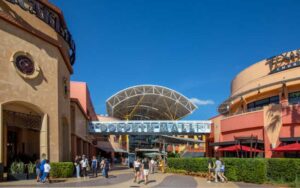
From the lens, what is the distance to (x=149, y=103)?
3123 inches

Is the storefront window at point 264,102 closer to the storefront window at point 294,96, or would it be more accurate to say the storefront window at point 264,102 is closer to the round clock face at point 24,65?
the storefront window at point 294,96

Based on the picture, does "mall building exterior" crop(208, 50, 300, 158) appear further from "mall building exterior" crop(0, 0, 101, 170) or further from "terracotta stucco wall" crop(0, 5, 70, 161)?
"mall building exterior" crop(0, 0, 101, 170)

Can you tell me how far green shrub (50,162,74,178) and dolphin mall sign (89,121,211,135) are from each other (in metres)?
20.6

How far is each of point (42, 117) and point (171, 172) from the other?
13.2 meters

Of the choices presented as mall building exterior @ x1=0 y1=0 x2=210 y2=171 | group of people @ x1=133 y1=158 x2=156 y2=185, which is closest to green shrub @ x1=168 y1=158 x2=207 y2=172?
group of people @ x1=133 y1=158 x2=156 y2=185

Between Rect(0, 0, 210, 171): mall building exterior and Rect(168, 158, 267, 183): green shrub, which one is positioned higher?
Rect(0, 0, 210, 171): mall building exterior

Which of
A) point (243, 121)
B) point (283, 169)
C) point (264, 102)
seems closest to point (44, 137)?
point (283, 169)

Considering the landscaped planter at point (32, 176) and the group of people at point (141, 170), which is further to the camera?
the landscaped planter at point (32, 176)

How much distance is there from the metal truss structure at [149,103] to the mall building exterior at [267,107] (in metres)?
29.8

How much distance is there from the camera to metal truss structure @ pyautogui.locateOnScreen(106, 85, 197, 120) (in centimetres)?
7212

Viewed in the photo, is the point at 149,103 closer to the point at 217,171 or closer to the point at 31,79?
the point at 31,79

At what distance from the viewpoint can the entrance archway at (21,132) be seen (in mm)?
26188

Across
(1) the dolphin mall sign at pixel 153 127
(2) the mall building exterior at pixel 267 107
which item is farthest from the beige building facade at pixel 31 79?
(1) the dolphin mall sign at pixel 153 127

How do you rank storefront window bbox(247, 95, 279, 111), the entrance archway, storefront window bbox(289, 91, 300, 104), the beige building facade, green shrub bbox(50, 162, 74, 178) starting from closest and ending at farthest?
the beige building facade
the entrance archway
green shrub bbox(50, 162, 74, 178)
storefront window bbox(289, 91, 300, 104)
storefront window bbox(247, 95, 279, 111)
